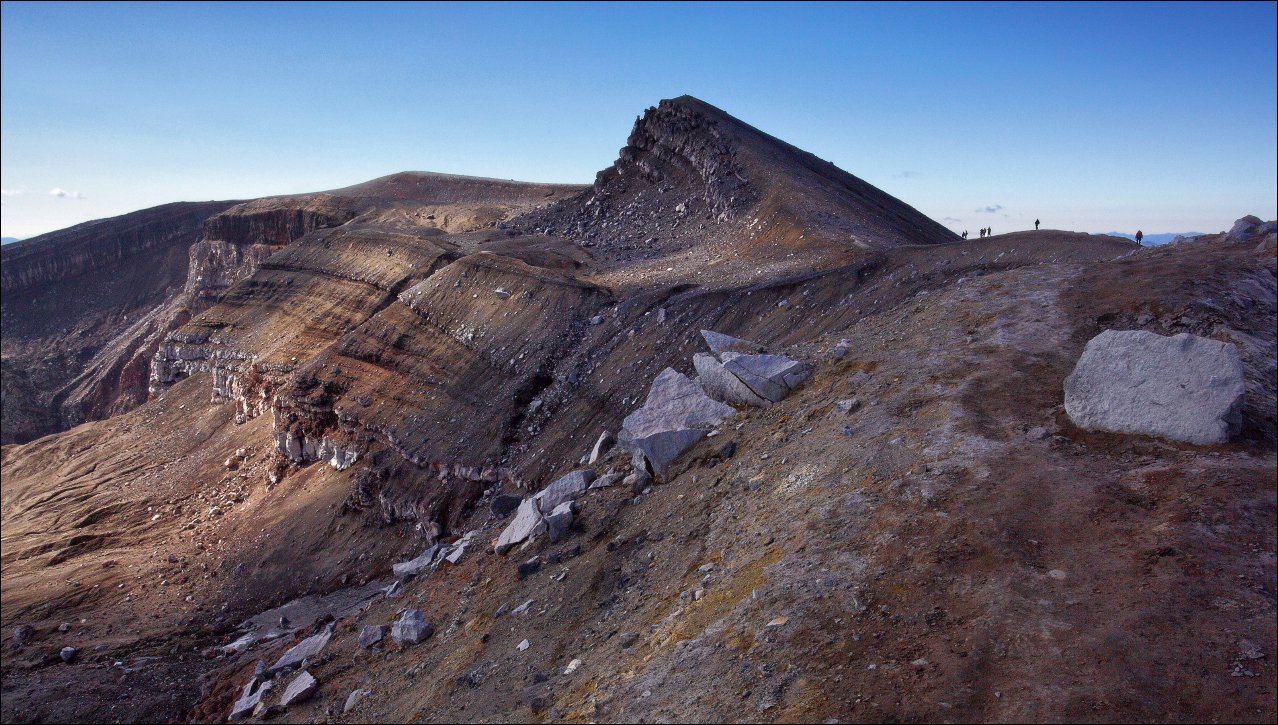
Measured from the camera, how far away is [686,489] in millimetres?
10078

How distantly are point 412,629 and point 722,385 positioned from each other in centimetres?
572

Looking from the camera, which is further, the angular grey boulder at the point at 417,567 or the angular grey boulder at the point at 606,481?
the angular grey boulder at the point at 417,567

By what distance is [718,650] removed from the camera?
647 centimetres

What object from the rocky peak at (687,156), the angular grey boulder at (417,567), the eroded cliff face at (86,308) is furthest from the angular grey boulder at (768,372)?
the eroded cliff face at (86,308)

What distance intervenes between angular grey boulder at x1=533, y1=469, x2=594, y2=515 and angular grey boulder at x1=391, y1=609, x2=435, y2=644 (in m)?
2.31

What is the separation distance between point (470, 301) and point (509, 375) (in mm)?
4004

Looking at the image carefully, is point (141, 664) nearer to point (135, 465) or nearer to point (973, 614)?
point (135, 465)

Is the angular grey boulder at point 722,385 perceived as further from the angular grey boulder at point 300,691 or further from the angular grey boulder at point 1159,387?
the angular grey boulder at point 300,691

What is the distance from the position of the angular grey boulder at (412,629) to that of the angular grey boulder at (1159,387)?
28.4ft

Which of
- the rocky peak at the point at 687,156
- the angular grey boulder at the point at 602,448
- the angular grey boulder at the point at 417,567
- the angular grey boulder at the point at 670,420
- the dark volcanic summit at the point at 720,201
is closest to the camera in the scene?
the angular grey boulder at the point at 670,420

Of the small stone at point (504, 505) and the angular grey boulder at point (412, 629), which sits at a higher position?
the small stone at point (504, 505)

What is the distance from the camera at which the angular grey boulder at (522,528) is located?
1138cm

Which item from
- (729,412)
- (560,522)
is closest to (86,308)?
(560,522)

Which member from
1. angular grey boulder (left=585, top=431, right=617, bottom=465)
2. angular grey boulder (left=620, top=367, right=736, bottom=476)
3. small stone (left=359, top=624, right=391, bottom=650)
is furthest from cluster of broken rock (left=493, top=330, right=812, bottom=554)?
small stone (left=359, top=624, right=391, bottom=650)
